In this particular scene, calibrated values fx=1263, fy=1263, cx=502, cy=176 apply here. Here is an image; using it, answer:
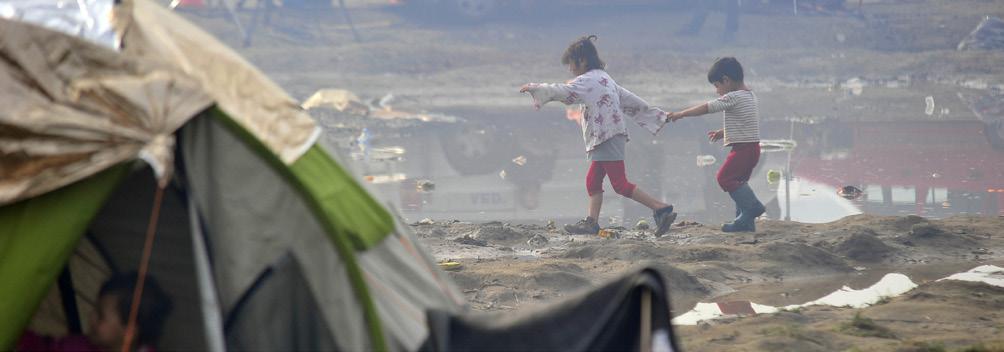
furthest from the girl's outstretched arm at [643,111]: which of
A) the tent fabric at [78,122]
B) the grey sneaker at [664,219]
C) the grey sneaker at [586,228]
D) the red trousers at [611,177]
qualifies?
the tent fabric at [78,122]

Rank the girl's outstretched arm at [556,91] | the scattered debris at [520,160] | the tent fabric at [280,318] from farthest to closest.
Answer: the scattered debris at [520,160] < the girl's outstretched arm at [556,91] < the tent fabric at [280,318]

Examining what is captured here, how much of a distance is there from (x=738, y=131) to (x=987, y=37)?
15624mm

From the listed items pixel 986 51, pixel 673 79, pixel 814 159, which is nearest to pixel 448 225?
pixel 814 159

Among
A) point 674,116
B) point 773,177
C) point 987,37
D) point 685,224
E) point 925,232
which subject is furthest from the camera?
point 987,37

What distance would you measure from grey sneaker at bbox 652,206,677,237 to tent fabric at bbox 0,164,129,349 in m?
5.57

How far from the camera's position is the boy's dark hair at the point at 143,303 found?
434cm

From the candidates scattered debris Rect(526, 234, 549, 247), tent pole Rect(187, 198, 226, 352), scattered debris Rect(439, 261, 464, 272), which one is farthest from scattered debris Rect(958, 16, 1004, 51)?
tent pole Rect(187, 198, 226, 352)

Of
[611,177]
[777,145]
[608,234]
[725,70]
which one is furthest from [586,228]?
[777,145]

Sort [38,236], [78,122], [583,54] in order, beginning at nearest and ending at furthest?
[78,122] < [38,236] < [583,54]

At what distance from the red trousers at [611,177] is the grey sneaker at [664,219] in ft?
0.86

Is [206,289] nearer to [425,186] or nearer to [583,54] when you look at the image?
[583,54]

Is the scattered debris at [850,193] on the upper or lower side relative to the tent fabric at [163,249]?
lower

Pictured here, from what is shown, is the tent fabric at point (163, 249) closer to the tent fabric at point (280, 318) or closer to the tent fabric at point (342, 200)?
the tent fabric at point (280, 318)

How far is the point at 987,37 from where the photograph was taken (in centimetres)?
2252
